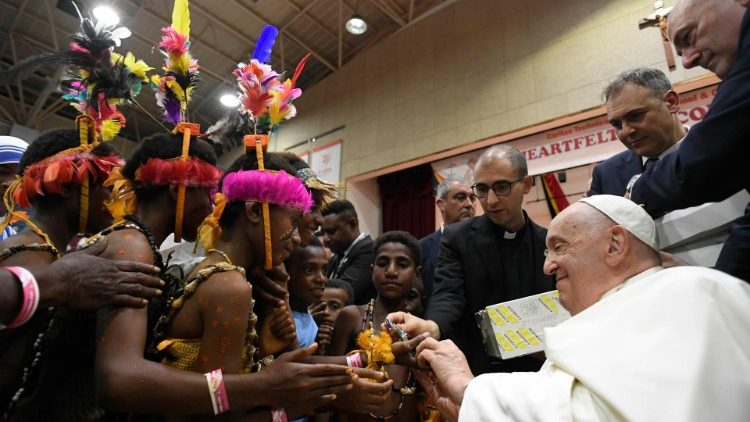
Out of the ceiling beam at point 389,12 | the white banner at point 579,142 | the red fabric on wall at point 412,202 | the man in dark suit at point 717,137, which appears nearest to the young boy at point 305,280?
the man in dark suit at point 717,137

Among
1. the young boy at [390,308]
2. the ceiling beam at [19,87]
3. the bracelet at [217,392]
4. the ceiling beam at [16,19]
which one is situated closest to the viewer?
the bracelet at [217,392]

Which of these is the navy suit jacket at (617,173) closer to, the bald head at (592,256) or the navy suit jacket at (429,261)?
the bald head at (592,256)

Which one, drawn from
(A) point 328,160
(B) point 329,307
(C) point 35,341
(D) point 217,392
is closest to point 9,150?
(C) point 35,341

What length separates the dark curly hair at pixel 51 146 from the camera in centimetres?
208

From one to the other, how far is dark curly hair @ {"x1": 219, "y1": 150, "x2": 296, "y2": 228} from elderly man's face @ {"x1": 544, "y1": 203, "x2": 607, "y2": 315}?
49.9 inches

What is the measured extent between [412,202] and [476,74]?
9.79 feet

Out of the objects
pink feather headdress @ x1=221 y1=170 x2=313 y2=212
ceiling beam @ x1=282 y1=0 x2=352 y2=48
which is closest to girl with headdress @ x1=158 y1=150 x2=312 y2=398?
pink feather headdress @ x1=221 y1=170 x2=313 y2=212

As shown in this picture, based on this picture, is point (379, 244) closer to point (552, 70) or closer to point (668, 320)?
point (668, 320)

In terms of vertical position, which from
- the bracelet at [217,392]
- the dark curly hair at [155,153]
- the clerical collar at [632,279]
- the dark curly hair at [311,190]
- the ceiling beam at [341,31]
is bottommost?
the bracelet at [217,392]

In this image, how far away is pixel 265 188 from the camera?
6.41 feet

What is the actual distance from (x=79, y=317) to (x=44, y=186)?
656 mm

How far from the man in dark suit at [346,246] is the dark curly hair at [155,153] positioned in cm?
235

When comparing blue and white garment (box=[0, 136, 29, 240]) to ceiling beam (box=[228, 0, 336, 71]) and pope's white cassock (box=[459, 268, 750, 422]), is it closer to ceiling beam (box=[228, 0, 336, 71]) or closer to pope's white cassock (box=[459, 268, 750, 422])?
pope's white cassock (box=[459, 268, 750, 422])

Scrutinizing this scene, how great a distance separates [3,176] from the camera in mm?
3230
